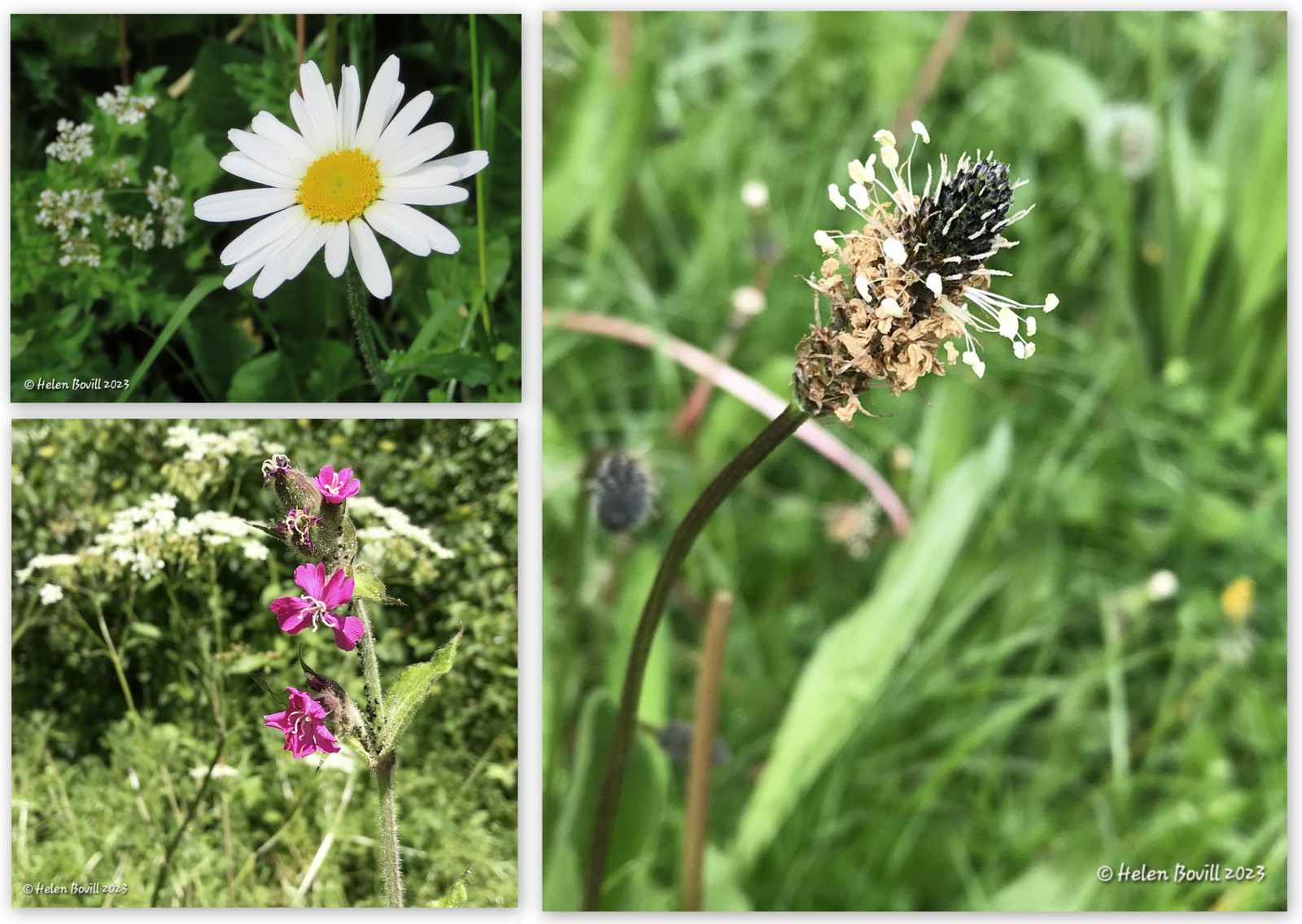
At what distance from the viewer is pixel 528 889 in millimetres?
982

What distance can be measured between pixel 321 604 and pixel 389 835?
20 centimetres

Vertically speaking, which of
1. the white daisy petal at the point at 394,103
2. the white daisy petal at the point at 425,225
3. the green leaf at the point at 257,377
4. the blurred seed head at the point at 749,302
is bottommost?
the green leaf at the point at 257,377

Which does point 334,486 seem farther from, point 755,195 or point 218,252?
point 755,195

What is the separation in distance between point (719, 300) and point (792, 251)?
0.08m

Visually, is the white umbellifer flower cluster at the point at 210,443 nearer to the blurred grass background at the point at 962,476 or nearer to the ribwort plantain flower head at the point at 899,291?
the blurred grass background at the point at 962,476

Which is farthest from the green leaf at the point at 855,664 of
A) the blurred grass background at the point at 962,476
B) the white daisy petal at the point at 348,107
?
the white daisy petal at the point at 348,107

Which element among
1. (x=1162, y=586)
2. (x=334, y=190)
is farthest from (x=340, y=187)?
(x=1162, y=586)

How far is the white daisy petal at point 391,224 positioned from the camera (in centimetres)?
95

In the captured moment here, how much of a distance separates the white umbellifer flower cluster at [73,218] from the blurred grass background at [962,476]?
0.39m

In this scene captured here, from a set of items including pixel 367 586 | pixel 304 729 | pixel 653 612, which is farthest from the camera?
pixel 304 729

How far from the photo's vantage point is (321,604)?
0.81 m

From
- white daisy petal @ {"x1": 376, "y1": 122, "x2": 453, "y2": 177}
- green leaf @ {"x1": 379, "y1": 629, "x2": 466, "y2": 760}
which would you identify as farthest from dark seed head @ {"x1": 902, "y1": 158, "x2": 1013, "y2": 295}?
white daisy petal @ {"x1": 376, "y1": 122, "x2": 453, "y2": 177}

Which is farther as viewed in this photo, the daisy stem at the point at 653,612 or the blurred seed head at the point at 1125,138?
the blurred seed head at the point at 1125,138

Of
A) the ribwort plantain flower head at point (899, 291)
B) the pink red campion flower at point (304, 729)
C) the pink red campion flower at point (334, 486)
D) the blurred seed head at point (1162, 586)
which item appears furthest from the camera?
the blurred seed head at point (1162, 586)
